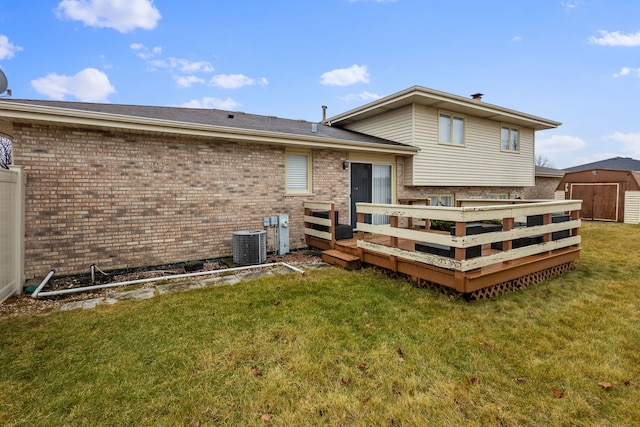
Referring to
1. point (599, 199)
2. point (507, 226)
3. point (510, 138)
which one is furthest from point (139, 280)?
point (599, 199)

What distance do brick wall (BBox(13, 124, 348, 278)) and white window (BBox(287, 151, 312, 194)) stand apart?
271 mm

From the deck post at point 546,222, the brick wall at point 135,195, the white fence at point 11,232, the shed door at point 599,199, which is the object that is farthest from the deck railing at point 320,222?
the shed door at point 599,199

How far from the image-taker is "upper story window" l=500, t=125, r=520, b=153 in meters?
12.4

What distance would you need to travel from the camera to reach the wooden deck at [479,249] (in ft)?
14.2

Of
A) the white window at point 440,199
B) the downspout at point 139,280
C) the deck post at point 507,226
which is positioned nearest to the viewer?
the downspout at point 139,280

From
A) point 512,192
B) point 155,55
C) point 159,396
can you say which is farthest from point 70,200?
point 512,192

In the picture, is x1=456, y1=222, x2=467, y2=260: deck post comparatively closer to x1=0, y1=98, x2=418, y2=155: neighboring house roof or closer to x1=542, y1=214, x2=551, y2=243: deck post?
x1=542, y1=214, x2=551, y2=243: deck post

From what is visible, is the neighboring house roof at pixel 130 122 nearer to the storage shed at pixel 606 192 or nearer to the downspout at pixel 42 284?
the downspout at pixel 42 284

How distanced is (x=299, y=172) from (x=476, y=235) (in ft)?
16.4

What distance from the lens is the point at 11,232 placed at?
15.1 ft

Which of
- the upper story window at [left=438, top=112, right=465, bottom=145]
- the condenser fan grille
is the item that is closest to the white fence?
the condenser fan grille

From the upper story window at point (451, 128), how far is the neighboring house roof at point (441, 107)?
0.83 feet

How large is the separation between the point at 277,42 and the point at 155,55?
536cm

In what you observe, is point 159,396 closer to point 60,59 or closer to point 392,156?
point 392,156
